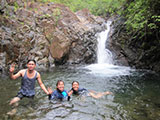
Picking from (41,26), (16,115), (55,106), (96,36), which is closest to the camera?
(16,115)

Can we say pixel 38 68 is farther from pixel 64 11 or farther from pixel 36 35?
pixel 64 11

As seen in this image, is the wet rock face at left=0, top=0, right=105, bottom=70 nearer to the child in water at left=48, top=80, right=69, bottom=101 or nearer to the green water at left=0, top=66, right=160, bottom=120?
the green water at left=0, top=66, right=160, bottom=120

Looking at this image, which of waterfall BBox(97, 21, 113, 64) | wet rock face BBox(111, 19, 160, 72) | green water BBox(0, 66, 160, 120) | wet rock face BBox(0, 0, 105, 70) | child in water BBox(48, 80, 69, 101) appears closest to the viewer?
green water BBox(0, 66, 160, 120)

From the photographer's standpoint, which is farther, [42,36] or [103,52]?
[103,52]

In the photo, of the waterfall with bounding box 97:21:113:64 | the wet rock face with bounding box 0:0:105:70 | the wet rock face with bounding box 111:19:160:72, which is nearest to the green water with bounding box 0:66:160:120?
the wet rock face with bounding box 0:0:105:70

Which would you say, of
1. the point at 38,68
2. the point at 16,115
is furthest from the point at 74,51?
the point at 16,115

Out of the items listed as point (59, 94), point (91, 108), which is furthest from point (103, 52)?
point (91, 108)

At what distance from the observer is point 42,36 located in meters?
13.3

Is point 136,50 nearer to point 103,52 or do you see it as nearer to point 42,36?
point 103,52

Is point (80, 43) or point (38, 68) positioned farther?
point (80, 43)

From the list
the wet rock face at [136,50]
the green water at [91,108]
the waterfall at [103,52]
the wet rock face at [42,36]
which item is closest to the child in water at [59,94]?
the green water at [91,108]

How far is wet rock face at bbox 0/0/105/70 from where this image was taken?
34.6 feet

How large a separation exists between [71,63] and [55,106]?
1031 centimetres

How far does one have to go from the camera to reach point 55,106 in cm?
443
